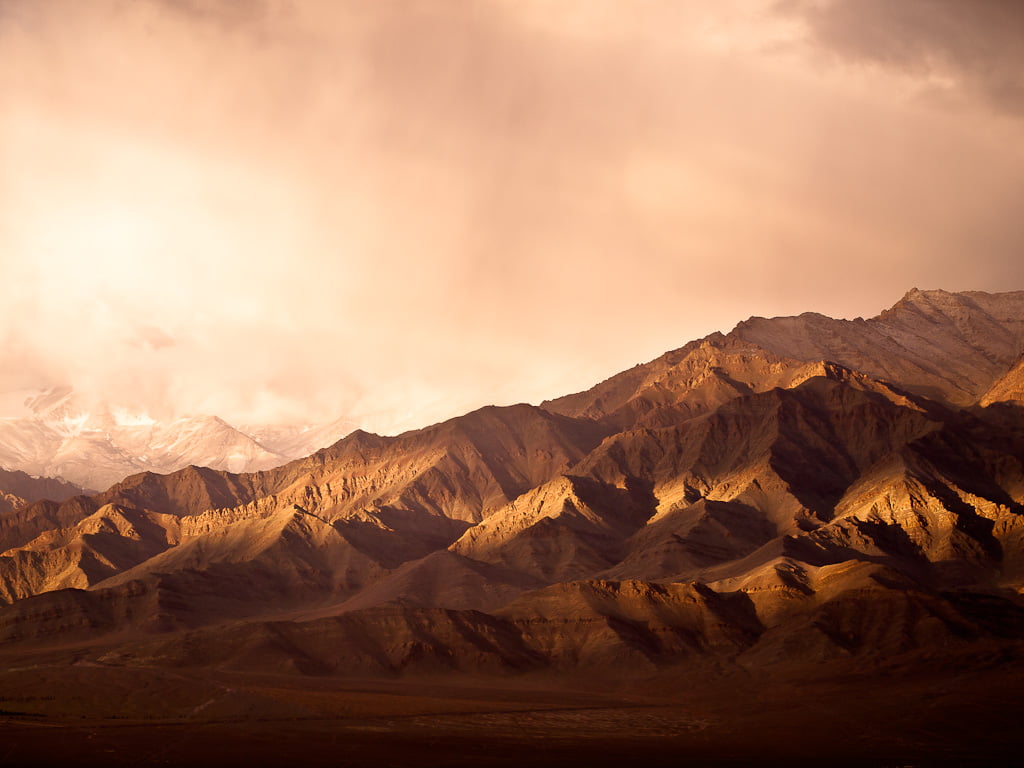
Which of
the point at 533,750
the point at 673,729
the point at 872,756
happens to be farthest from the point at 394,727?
the point at 872,756

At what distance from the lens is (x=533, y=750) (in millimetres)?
140625

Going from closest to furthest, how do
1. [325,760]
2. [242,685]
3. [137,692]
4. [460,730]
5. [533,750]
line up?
[325,760]
[533,750]
[460,730]
[137,692]
[242,685]

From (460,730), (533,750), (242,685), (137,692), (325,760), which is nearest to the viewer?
(325,760)

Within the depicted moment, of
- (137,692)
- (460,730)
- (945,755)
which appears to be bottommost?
(945,755)

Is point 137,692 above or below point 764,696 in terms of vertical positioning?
above

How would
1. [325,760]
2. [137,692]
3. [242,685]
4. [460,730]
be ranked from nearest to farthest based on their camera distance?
1. [325,760]
2. [460,730]
3. [137,692]
4. [242,685]

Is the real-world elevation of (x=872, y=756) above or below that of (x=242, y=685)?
below

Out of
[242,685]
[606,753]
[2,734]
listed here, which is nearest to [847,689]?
[606,753]

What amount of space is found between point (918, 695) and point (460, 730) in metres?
73.0

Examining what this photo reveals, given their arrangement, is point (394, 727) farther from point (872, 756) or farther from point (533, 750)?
point (872, 756)

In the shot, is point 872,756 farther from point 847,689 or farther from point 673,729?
point 847,689

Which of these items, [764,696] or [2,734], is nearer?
[2,734]

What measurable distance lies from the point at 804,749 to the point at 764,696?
56.6 meters

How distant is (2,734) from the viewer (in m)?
142
